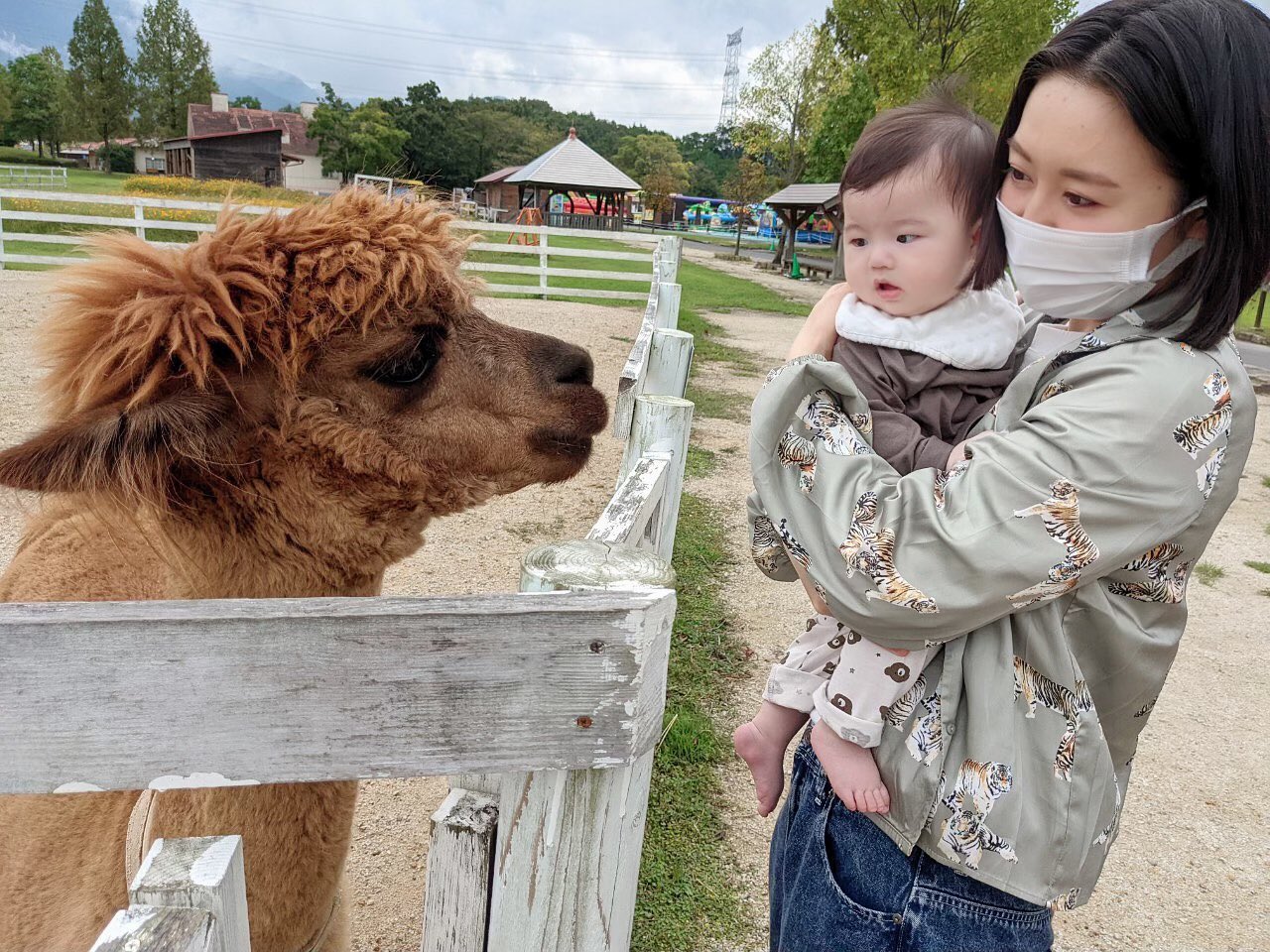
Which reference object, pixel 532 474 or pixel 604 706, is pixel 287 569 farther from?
pixel 604 706

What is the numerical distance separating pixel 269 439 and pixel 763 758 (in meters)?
1.15

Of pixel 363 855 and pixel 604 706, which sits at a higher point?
pixel 604 706

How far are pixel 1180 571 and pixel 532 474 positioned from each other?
4.32ft

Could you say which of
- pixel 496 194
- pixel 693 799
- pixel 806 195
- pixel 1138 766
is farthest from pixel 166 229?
pixel 496 194

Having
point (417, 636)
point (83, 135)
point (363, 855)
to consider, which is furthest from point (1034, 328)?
point (83, 135)

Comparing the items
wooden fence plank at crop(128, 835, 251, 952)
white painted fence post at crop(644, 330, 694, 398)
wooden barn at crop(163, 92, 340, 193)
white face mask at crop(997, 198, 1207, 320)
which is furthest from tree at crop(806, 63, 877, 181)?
wooden barn at crop(163, 92, 340, 193)

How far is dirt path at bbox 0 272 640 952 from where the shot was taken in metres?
2.74

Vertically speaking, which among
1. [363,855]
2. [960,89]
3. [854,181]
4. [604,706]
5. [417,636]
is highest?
[960,89]

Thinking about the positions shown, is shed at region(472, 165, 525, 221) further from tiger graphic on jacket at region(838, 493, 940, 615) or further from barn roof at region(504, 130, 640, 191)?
tiger graphic on jacket at region(838, 493, 940, 615)

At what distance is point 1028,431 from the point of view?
1.09 metres

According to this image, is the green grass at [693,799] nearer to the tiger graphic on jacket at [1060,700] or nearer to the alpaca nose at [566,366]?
the alpaca nose at [566,366]

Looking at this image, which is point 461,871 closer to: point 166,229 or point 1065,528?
point 1065,528

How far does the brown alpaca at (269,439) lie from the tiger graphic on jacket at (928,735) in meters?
1.10

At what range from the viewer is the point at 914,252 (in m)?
1.50
